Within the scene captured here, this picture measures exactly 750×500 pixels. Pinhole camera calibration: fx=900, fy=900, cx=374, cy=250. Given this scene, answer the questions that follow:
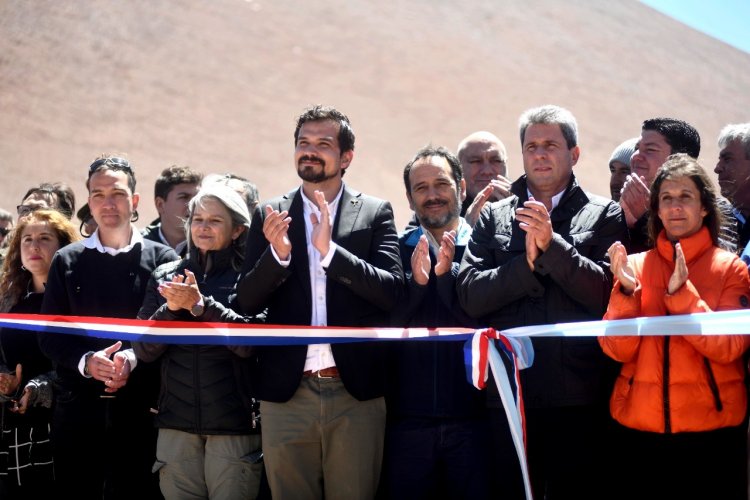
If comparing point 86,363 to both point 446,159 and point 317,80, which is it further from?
point 317,80

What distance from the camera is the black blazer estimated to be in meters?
4.21

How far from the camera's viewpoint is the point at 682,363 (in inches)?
147

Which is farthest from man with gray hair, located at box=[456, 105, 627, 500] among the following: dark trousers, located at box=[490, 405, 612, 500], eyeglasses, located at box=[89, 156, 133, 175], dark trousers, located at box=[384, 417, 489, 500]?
eyeglasses, located at box=[89, 156, 133, 175]

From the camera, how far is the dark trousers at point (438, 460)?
4.21 meters

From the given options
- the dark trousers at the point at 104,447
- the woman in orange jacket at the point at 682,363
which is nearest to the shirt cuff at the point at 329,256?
the woman in orange jacket at the point at 682,363

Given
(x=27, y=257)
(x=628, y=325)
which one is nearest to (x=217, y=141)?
(x=27, y=257)

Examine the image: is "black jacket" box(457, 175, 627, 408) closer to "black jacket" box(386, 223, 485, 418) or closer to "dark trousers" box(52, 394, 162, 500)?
"black jacket" box(386, 223, 485, 418)

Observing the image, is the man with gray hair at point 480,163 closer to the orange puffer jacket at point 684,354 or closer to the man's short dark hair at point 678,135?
the man's short dark hair at point 678,135

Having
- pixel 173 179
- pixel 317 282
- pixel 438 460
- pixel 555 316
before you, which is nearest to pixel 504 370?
pixel 555 316

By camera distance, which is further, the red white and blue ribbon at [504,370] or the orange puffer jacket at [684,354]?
the red white and blue ribbon at [504,370]

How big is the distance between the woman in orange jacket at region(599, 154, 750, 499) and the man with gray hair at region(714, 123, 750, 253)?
3.82 ft

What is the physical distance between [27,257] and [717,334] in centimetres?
397

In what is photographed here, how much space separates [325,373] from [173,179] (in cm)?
292

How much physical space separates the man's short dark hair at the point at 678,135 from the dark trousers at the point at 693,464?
5.71ft
